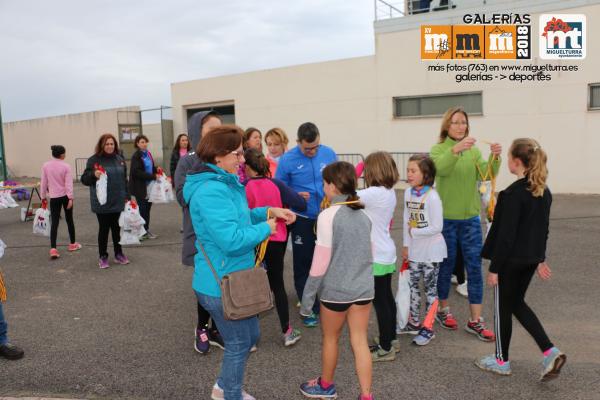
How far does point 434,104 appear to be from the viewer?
47.4 ft

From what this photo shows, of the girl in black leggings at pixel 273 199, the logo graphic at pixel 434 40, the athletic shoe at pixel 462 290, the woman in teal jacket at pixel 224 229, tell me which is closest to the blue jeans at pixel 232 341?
the woman in teal jacket at pixel 224 229

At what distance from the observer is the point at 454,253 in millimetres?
4273

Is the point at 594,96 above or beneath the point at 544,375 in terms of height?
above

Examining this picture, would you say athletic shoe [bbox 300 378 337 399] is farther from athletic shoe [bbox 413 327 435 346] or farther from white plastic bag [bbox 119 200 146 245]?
white plastic bag [bbox 119 200 146 245]

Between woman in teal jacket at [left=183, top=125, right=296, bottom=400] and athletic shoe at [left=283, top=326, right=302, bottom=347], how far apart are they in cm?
124

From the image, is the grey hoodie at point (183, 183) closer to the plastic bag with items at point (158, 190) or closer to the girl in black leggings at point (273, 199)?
the girl in black leggings at point (273, 199)

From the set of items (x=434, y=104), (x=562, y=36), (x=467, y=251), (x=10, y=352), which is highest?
(x=562, y=36)

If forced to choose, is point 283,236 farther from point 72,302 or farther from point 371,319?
point 72,302

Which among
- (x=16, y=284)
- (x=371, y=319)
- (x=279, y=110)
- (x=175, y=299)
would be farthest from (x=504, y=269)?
(x=279, y=110)

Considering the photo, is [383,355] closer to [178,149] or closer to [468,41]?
[178,149]

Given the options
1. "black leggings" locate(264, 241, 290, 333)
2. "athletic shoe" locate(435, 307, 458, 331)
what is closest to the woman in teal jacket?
"black leggings" locate(264, 241, 290, 333)

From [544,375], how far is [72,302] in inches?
184

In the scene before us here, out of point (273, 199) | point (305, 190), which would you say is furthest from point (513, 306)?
point (305, 190)

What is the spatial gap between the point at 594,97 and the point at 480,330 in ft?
35.9
